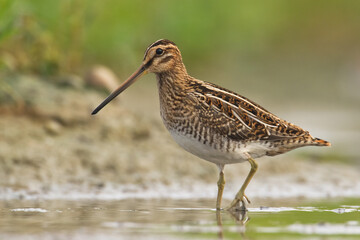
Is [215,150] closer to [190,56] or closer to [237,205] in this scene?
[237,205]

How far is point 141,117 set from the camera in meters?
11.8

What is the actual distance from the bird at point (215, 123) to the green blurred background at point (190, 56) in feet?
6.71

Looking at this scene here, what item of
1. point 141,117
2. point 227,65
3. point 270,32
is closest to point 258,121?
point 141,117

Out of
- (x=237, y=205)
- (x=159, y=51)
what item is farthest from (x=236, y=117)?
(x=159, y=51)

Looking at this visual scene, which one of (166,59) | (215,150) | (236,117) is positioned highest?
(166,59)

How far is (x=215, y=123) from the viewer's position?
27.3 feet

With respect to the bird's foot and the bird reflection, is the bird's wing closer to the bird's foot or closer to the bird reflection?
the bird's foot

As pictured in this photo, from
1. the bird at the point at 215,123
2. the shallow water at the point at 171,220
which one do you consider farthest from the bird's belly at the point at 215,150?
the shallow water at the point at 171,220

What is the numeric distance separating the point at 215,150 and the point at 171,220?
3.70 ft

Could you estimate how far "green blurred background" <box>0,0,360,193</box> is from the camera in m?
11.2

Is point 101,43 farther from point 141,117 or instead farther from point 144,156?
point 144,156

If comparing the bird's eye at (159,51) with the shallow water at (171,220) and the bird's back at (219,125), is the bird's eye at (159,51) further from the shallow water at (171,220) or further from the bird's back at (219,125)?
the shallow water at (171,220)

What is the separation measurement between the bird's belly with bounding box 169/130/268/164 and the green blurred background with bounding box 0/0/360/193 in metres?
2.26

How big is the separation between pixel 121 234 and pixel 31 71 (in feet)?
19.4
